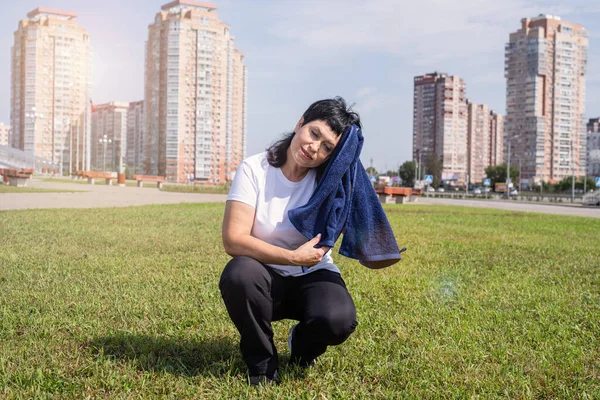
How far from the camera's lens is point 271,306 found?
8.76 feet

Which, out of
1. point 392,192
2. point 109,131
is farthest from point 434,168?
point 392,192

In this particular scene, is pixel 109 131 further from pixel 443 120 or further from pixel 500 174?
pixel 500 174

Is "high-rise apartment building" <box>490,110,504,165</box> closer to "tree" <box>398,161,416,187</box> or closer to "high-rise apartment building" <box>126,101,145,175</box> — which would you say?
"tree" <box>398,161,416,187</box>

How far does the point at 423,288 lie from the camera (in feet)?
16.2

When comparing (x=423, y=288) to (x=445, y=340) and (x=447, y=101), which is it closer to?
(x=445, y=340)

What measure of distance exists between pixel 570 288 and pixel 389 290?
1579 mm

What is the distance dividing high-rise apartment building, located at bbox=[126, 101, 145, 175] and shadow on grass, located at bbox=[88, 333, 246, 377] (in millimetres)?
95250

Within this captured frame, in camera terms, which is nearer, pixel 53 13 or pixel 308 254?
pixel 308 254

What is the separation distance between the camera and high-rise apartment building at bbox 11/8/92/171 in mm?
74562

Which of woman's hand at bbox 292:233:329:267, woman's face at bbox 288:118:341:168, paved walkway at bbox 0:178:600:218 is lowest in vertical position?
paved walkway at bbox 0:178:600:218

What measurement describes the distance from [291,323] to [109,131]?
10455 centimetres

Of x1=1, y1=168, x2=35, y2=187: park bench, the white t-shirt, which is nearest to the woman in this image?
the white t-shirt

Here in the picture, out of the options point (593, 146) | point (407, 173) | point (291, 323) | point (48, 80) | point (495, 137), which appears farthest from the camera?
point (495, 137)

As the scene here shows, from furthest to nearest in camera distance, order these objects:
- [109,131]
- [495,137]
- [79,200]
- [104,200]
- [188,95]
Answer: [495,137]
[109,131]
[188,95]
[104,200]
[79,200]
